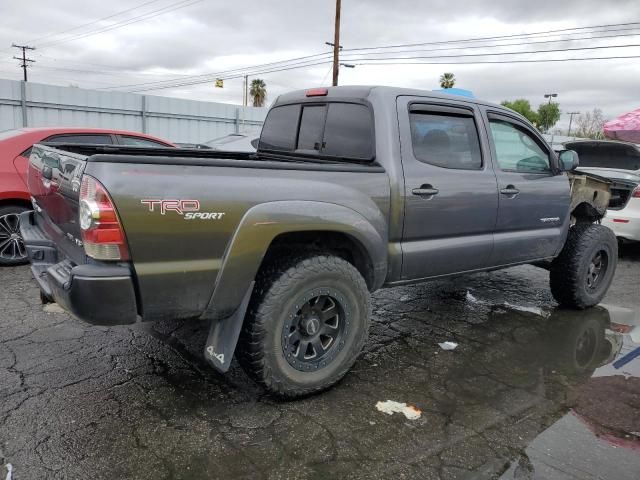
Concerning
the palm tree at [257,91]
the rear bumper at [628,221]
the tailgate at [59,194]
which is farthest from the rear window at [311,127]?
the palm tree at [257,91]

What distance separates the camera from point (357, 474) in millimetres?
2539

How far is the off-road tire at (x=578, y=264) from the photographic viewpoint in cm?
511

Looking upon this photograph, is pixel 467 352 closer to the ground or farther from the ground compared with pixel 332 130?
closer to the ground

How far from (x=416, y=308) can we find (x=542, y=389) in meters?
1.79

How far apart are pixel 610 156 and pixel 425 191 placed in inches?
265

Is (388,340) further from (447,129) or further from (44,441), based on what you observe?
(44,441)

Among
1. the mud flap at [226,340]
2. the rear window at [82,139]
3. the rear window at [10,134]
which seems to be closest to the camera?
the mud flap at [226,340]

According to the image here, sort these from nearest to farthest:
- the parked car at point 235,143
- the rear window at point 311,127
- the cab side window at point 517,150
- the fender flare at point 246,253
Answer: the fender flare at point 246,253 → the rear window at point 311,127 → the cab side window at point 517,150 → the parked car at point 235,143

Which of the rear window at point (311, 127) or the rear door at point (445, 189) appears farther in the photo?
the rear window at point (311, 127)

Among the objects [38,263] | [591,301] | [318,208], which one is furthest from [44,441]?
[591,301]

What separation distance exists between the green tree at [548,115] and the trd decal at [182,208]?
5804 cm

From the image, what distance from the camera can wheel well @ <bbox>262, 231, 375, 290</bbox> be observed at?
315cm

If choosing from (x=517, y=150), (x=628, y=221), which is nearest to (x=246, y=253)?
(x=517, y=150)

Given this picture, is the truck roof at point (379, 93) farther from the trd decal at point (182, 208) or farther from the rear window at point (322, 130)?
the trd decal at point (182, 208)
